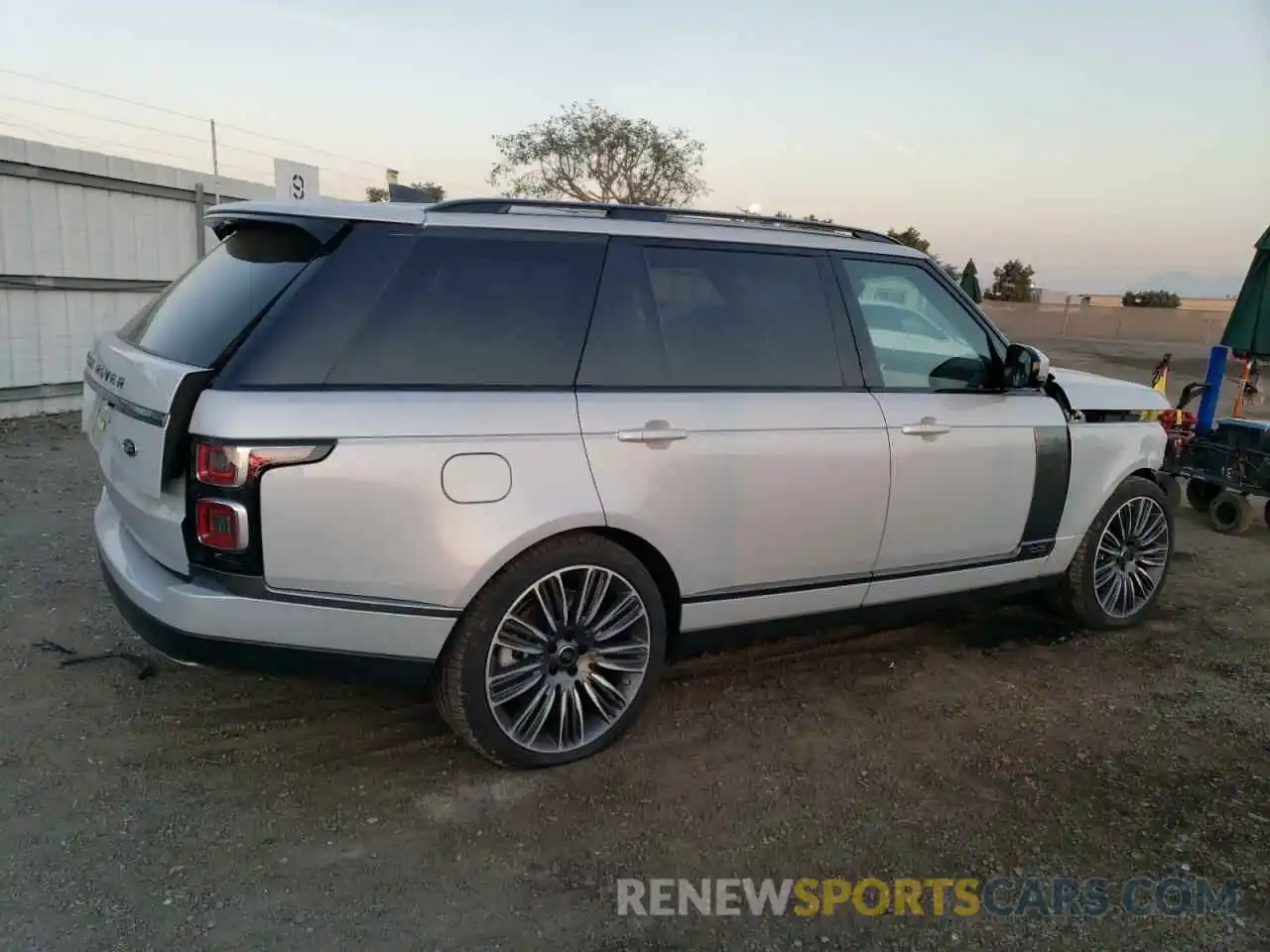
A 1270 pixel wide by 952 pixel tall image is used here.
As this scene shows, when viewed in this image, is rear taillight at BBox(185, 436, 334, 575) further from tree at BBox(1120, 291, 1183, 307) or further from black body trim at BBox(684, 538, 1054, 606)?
tree at BBox(1120, 291, 1183, 307)

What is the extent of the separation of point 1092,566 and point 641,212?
296 cm

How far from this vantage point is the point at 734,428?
11.3 feet

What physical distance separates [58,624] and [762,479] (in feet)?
10.8

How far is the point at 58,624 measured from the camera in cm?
432

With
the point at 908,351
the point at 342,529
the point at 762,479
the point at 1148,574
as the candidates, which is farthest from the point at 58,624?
the point at 1148,574

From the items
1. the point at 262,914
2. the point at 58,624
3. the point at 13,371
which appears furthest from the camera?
the point at 13,371

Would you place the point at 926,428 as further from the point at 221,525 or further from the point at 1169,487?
the point at 221,525

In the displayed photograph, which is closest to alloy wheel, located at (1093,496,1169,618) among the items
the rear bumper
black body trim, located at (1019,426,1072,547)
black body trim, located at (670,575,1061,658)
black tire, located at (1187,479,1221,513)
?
black body trim, located at (670,575,1061,658)

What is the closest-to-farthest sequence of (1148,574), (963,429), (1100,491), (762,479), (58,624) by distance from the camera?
(762,479)
(963,429)
(58,624)
(1100,491)
(1148,574)

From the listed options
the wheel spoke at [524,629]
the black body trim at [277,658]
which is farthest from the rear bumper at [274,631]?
the wheel spoke at [524,629]

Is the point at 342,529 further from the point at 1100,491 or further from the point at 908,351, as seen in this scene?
the point at 1100,491

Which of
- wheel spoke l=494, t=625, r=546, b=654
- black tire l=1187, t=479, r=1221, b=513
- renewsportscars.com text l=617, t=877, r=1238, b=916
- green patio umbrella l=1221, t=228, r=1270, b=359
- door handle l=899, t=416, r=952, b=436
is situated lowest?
renewsportscars.com text l=617, t=877, r=1238, b=916

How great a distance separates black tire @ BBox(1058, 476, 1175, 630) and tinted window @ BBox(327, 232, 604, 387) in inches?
117

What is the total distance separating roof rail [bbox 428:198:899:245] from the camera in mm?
3252
